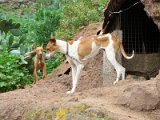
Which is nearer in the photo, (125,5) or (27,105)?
(27,105)

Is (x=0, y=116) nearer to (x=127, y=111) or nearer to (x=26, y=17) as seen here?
(x=127, y=111)

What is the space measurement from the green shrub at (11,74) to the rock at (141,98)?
534 cm

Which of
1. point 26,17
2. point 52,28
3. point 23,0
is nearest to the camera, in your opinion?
point 52,28

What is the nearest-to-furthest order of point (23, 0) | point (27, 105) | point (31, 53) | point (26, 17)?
1. point (27, 105)
2. point (31, 53)
3. point (26, 17)
4. point (23, 0)

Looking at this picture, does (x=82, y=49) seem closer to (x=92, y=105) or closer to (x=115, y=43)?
(x=115, y=43)

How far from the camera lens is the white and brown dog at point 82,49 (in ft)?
36.8

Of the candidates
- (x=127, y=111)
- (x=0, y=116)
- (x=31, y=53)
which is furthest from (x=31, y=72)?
(x=127, y=111)

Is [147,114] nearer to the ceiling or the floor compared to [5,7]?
nearer to the floor

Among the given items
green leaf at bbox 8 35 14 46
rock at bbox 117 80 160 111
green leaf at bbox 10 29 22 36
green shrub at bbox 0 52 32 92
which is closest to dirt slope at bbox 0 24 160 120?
rock at bbox 117 80 160 111

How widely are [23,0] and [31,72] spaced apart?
1241 cm

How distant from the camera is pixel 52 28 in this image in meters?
18.7

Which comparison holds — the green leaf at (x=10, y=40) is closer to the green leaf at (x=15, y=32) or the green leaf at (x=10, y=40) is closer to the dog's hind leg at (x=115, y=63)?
the green leaf at (x=15, y=32)

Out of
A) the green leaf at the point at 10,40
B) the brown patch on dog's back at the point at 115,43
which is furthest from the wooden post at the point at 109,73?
the green leaf at the point at 10,40

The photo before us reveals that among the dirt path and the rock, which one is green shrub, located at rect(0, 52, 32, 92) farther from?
the rock
